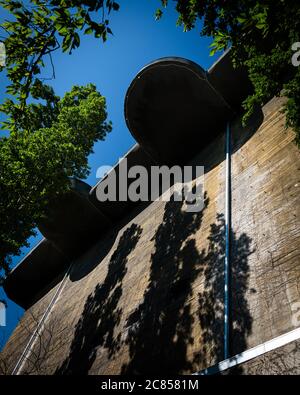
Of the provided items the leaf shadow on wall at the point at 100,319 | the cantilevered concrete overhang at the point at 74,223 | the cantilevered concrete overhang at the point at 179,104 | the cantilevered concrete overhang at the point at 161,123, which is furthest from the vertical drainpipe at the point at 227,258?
the cantilevered concrete overhang at the point at 74,223

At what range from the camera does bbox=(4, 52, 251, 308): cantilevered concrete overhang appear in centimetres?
938

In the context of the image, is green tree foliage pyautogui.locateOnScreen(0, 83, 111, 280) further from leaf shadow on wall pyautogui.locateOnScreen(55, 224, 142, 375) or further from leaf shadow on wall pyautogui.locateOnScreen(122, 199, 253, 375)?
leaf shadow on wall pyautogui.locateOnScreen(122, 199, 253, 375)

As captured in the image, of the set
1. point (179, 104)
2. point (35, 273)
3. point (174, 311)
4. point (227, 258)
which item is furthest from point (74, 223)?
point (227, 258)

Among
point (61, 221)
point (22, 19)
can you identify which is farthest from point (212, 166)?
point (61, 221)

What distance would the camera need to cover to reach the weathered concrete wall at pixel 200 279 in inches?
173

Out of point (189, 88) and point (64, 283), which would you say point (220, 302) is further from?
point (64, 283)

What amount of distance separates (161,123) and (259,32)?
19.3 feet

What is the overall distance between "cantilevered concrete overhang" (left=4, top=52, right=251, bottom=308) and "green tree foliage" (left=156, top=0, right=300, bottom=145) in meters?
4.34

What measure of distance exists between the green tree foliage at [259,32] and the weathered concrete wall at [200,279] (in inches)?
65.2

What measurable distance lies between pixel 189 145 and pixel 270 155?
4.82 metres

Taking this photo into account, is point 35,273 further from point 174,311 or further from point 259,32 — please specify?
point 259,32

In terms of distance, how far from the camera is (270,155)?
658 cm

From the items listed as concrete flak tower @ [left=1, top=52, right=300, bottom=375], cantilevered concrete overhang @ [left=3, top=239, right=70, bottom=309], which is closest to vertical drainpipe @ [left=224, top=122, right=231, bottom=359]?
concrete flak tower @ [left=1, top=52, right=300, bottom=375]

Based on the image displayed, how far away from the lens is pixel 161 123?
421 inches
